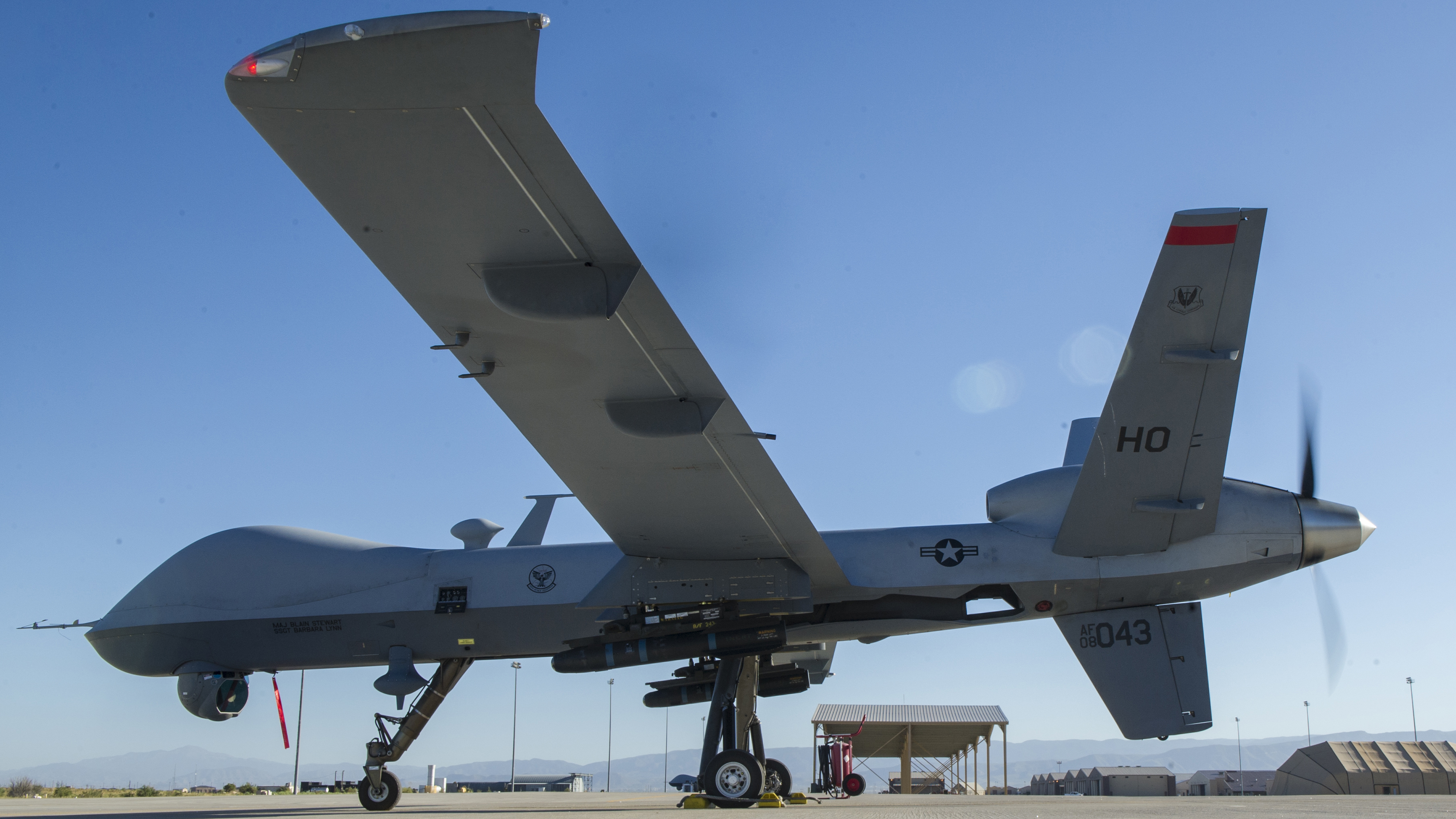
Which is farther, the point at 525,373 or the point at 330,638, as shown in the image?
the point at 330,638

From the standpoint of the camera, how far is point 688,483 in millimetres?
8211

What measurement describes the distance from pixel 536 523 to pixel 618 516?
227 inches

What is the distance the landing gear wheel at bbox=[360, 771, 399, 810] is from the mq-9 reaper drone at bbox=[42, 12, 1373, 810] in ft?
0.10

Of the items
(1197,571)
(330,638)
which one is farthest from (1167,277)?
(330,638)

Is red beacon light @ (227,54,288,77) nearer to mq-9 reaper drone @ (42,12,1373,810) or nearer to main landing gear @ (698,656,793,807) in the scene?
mq-9 reaper drone @ (42,12,1373,810)

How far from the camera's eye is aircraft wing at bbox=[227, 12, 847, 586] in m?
4.49

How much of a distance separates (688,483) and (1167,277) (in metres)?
4.47

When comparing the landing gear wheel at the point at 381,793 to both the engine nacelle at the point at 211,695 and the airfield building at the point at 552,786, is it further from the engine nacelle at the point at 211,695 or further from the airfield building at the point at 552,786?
the airfield building at the point at 552,786

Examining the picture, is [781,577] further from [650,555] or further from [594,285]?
[594,285]

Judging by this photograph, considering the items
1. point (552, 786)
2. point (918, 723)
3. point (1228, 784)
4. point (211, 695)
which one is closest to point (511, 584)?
point (211, 695)

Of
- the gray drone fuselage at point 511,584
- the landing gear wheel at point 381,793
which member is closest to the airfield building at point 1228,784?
the gray drone fuselage at point 511,584

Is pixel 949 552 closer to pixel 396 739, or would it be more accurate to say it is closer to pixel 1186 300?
pixel 1186 300

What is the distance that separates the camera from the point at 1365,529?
10.5 metres

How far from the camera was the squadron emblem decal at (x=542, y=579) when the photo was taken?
469 inches
